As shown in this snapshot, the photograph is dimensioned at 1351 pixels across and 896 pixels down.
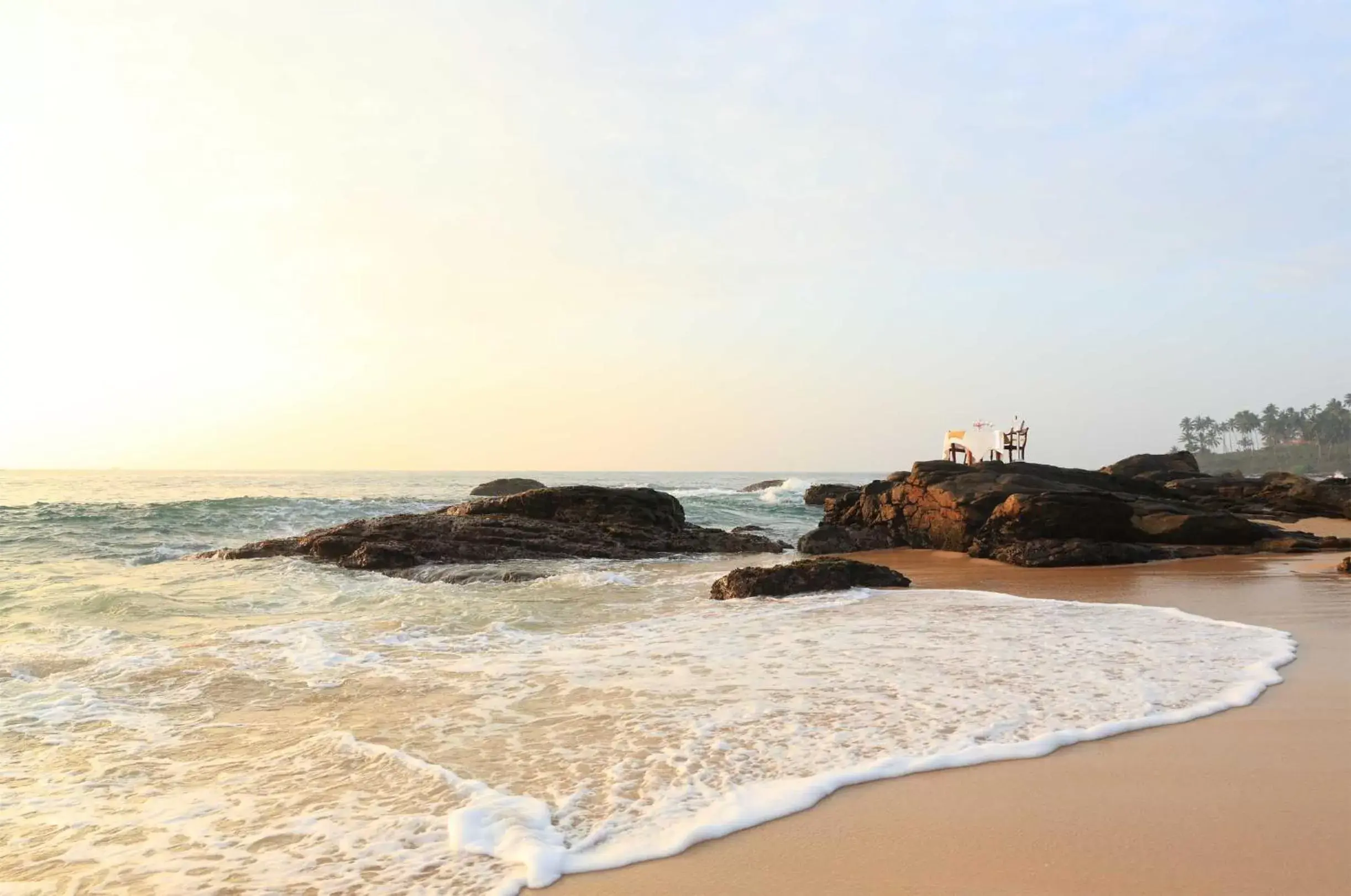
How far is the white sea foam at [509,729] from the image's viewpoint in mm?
3342

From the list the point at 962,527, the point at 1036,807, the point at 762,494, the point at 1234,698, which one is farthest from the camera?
the point at 762,494

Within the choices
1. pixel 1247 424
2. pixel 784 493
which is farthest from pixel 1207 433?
pixel 784 493

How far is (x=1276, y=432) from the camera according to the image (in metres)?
128

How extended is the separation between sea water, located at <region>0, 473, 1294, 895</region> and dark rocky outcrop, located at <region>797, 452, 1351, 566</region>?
Result: 6.53 meters

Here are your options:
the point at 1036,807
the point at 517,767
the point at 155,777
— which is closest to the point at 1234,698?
the point at 1036,807

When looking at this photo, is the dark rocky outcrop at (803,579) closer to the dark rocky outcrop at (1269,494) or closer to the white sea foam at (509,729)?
the white sea foam at (509,729)

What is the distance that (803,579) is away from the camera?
11.6m

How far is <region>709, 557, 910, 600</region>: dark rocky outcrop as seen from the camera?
11.2m

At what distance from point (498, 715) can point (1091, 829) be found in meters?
3.56

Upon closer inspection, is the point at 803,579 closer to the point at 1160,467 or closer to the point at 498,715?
the point at 498,715

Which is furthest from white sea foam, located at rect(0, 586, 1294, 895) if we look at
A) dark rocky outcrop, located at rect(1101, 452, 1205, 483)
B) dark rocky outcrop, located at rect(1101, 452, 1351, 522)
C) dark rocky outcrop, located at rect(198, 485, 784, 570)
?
dark rocky outcrop, located at rect(1101, 452, 1205, 483)

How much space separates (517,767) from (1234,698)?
4603 millimetres

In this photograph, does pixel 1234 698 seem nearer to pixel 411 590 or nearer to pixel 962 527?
pixel 411 590

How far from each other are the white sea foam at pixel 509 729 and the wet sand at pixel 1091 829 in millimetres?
175
